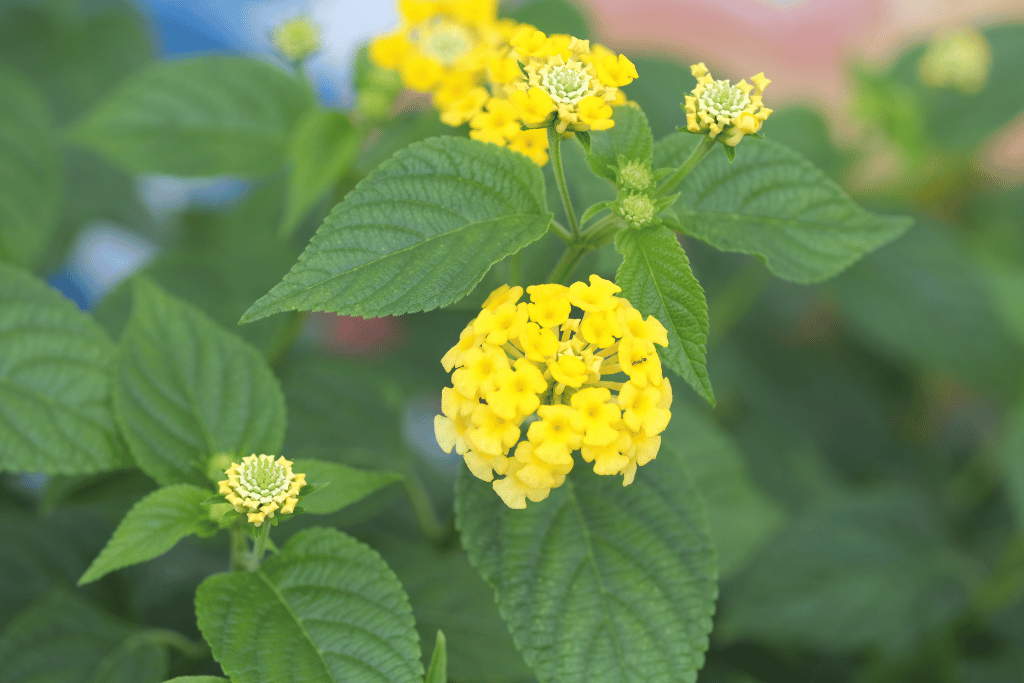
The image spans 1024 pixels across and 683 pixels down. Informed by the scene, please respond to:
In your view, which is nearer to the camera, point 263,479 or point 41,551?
point 263,479

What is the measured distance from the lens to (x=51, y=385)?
2.24ft

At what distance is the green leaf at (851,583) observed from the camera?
1041 mm

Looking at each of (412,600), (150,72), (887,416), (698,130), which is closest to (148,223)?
(150,72)

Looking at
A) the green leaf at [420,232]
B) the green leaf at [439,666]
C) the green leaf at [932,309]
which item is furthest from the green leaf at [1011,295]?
the green leaf at [439,666]

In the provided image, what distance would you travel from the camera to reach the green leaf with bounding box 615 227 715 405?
55 cm

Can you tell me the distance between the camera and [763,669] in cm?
106

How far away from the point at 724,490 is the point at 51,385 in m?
0.72

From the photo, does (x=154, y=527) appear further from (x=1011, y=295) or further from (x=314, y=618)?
(x=1011, y=295)

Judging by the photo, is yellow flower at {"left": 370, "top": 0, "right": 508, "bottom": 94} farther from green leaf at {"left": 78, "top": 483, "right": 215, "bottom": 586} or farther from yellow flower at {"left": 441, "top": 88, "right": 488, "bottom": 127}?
green leaf at {"left": 78, "top": 483, "right": 215, "bottom": 586}

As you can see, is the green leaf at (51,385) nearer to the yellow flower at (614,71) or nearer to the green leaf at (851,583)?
the yellow flower at (614,71)

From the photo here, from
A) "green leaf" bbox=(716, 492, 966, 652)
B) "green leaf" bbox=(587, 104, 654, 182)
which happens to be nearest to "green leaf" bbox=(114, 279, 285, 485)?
"green leaf" bbox=(587, 104, 654, 182)

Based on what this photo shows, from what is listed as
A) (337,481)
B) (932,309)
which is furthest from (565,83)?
(932,309)

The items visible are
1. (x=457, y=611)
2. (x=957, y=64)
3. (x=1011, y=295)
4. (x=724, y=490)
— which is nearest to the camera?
(x=457, y=611)

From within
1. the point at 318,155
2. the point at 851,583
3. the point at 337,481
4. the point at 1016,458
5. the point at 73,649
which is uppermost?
the point at 318,155
